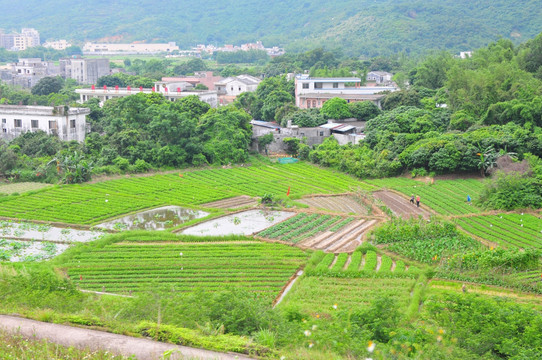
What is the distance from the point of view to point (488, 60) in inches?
2048

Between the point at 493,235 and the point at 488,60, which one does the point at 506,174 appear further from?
the point at 488,60

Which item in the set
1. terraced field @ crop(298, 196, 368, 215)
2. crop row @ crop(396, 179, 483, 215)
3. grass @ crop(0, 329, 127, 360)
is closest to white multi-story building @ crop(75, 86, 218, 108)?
terraced field @ crop(298, 196, 368, 215)

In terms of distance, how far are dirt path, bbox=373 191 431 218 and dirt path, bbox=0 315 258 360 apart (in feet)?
57.9

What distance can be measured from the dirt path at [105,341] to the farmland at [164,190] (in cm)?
1507

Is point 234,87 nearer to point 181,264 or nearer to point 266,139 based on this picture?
point 266,139

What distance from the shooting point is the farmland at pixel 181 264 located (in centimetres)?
2066

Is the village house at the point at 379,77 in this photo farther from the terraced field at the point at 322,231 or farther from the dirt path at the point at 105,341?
the dirt path at the point at 105,341

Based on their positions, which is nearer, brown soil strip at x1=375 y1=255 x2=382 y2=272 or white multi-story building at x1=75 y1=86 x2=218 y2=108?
brown soil strip at x1=375 y1=255 x2=382 y2=272

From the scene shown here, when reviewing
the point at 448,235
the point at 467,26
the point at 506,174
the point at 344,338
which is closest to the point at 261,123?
the point at 506,174

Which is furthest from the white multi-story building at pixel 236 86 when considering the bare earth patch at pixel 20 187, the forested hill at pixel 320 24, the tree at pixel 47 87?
the forested hill at pixel 320 24

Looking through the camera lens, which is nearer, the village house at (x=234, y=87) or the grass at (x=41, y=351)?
the grass at (x=41, y=351)

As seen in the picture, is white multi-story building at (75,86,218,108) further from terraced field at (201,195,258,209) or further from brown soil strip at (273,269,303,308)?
brown soil strip at (273,269,303,308)

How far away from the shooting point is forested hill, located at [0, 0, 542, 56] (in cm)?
11281

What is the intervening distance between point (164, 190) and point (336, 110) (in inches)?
830
